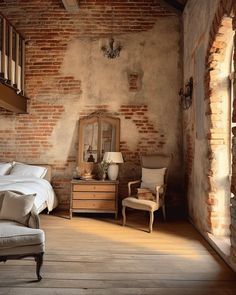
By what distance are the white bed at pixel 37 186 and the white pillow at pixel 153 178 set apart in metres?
1.69

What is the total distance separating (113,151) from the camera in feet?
19.5

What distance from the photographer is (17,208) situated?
317 cm

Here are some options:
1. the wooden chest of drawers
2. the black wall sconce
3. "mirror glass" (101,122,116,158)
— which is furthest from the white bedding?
the black wall sconce

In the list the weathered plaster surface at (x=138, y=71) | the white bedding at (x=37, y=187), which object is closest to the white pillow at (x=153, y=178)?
the weathered plaster surface at (x=138, y=71)

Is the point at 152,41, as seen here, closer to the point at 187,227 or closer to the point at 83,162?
the point at 83,162

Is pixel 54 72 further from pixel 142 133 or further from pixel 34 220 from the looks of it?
pixel 34 220

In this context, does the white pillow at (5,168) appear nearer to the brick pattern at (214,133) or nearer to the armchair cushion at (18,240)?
the armchair cushion at (18,240)

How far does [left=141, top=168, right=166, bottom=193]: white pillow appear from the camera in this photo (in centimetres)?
522

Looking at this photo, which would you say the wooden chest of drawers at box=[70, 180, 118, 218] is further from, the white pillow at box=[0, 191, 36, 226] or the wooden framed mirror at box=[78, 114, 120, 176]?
the white pillow at box=[0, 191, 36, 226]

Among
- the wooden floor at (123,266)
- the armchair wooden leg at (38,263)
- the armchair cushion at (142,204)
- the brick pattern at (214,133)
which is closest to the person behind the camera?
the wooden floor at (123,266)

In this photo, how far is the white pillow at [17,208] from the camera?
Result: 10.3 ft

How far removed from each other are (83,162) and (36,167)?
0.89m

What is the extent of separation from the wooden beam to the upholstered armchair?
2408 millimetres

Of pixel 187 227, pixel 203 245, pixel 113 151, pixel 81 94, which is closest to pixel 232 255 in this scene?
pixel 203 245
